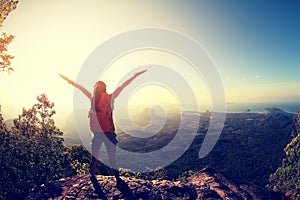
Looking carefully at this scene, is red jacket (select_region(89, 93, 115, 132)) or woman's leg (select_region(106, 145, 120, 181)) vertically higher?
red jacket (select_region(89, 93, 115, 132))

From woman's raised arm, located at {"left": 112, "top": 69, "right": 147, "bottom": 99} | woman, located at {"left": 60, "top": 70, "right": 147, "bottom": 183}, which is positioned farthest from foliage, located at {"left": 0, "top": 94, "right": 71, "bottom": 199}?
woman's raised arm, located at {"left": 112, "top": 69, "right": 147, "bottom": 99}

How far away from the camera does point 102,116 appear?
10.3 m

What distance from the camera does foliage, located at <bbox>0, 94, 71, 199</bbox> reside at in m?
11.0

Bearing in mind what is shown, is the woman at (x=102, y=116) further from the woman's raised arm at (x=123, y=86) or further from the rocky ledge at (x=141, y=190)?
the rocky ledge at (x=141, y=190)

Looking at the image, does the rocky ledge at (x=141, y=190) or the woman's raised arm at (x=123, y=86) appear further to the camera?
the woman's raised arm at (x=123, y=86)

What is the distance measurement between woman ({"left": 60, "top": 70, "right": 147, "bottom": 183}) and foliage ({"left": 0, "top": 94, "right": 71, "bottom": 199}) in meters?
3.47

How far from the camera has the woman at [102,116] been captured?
10.3 meters

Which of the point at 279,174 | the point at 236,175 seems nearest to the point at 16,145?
the point at 279,174

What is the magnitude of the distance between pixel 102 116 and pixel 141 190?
3545 mm

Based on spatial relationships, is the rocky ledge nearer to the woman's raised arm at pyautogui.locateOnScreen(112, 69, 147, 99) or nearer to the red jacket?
the red jacket

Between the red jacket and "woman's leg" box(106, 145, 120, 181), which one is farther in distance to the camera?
"woman's leg" box(106, 145, 120, 181)

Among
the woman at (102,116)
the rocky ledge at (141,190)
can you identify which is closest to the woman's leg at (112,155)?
the woman at (102,116)

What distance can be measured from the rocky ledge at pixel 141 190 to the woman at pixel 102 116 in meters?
1.00

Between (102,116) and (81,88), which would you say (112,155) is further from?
(81,88)
